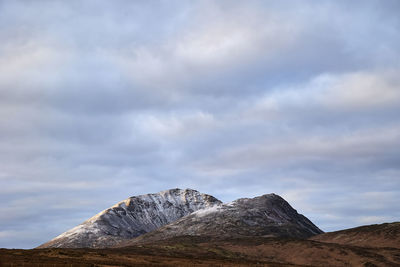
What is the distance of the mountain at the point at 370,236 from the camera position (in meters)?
153

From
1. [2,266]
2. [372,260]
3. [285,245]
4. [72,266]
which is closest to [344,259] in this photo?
[372,260]

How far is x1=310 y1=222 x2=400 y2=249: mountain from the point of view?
15276cm

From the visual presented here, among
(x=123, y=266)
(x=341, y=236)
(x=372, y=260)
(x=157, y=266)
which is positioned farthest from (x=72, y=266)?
(x=341, y=236)

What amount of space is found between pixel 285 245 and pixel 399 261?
1562 inches

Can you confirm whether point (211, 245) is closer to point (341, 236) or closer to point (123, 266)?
point (341, 236)

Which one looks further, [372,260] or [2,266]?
[372,260]

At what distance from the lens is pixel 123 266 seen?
2813 inches

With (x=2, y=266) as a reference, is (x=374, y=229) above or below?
above

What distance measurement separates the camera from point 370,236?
533ft

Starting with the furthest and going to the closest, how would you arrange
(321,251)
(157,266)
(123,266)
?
(321,251) < (157,266) < (123,266)

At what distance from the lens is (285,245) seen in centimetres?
15212

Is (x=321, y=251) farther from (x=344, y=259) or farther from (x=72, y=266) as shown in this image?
(x=72, y=266)

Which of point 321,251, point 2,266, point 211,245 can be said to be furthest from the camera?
point 211,245

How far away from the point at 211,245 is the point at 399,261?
222ft
